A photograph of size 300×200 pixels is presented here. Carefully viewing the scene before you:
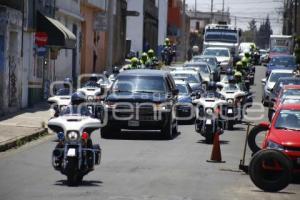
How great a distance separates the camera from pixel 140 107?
24109mm

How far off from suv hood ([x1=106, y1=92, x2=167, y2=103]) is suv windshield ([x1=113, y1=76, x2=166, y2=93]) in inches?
10.0

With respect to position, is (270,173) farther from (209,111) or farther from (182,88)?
(182,88)

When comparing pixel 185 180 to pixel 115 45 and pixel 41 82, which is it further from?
pixel 115 45

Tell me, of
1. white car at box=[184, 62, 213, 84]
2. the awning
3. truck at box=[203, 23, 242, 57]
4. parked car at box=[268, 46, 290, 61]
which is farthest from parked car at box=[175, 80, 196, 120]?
parked car at box=[268, 46, 290, 61]

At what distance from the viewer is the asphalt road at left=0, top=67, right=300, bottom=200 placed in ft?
47.0

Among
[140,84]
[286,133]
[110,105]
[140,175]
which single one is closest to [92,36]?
[140,84]

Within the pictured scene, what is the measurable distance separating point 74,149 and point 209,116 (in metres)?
9.56

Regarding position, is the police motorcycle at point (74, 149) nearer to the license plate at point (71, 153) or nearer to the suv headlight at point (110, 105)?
the license plate at point (71, 153)

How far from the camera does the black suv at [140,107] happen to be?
79.2ft

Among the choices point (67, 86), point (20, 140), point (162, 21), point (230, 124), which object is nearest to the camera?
point (20, 140)

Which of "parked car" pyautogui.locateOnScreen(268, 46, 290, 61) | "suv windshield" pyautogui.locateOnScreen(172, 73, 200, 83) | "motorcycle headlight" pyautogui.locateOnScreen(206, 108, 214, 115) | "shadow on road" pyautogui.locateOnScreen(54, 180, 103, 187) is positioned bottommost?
"shadow on road" pyautogui.locateOnScreen(54, 180, 103, 187)

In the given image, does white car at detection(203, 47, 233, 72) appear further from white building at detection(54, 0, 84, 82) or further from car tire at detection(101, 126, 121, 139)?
car tire at detection(101, 126, 121, 139)

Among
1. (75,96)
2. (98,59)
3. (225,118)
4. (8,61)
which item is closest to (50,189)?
(75,96)

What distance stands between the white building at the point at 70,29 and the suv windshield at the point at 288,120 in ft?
80.2
